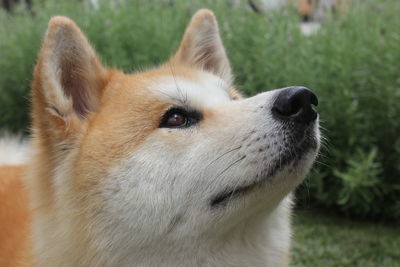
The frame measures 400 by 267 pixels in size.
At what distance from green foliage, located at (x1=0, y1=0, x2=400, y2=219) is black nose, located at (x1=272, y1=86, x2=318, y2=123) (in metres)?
1.53

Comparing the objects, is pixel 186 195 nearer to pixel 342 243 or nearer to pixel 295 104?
pixel 295 104

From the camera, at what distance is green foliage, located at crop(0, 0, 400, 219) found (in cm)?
394

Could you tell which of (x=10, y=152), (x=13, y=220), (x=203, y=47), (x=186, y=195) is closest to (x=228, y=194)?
(x=186, y=195)

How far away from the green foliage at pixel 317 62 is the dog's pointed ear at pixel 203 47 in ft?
3.30

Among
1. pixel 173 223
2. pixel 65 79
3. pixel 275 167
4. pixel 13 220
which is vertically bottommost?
pixel 13 220

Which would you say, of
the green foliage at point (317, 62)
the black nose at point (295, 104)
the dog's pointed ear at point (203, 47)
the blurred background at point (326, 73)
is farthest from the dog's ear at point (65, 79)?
the blurred background at point (326, 73)

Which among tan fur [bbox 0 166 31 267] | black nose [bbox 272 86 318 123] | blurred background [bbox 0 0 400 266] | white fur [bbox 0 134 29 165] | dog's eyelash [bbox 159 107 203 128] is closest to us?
black nose [bbox 272 86 318 123]

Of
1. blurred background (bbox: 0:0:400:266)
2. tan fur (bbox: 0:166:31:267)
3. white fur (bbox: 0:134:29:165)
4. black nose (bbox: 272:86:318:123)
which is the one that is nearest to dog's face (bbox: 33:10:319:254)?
black nose (bbox: 272:86:318:123)

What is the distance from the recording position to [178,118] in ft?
6.30

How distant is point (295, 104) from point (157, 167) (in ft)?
1.76

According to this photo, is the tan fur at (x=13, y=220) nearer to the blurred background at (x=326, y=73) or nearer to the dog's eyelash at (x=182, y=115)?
the dog's eyelash at (x=182, y=115)

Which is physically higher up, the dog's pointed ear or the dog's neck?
the dog's pointed ear

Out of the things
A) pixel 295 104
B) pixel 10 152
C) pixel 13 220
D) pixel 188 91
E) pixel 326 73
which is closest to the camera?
pixel 295 104

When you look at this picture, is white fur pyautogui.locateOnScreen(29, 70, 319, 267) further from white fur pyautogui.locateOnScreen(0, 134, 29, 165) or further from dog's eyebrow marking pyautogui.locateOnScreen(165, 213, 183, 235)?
white fur pyautogui.locateOnScreen(0, 134, 29, 165)
